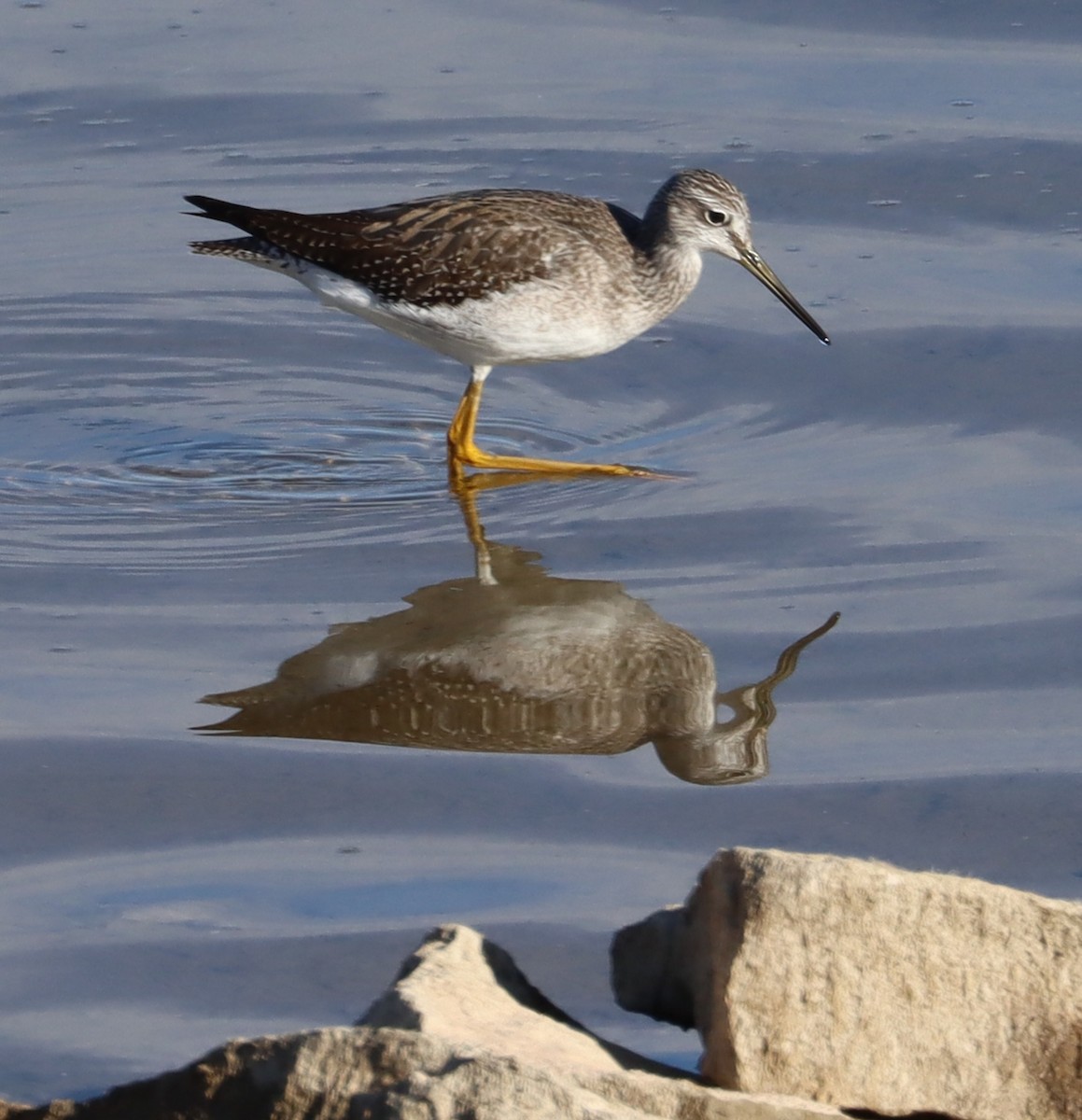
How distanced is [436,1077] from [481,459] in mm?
4880

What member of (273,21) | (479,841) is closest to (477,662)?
(479,841)

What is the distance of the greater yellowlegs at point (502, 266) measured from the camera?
8.32 m

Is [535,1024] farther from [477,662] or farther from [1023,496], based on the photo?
[1023,496]

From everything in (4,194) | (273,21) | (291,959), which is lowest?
(291,959)

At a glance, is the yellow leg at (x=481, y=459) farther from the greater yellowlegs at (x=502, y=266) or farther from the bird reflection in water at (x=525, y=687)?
the bird reflection in water at (x=525, y=687)

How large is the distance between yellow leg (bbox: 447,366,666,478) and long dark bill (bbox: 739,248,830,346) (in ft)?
4.23

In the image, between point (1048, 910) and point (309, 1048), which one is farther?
point (1048, 910)

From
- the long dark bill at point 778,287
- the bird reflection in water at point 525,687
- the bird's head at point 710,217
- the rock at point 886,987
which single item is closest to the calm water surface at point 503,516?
the bird reflection in water at point 525,687

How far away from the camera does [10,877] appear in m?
5.07

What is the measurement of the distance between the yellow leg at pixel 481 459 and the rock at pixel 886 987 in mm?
4074

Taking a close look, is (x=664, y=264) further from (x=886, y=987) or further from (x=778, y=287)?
(x=886, y=987)

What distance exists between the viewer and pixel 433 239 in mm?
8508

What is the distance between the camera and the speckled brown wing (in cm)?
837

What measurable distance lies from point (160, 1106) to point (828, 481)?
15.1 ft
